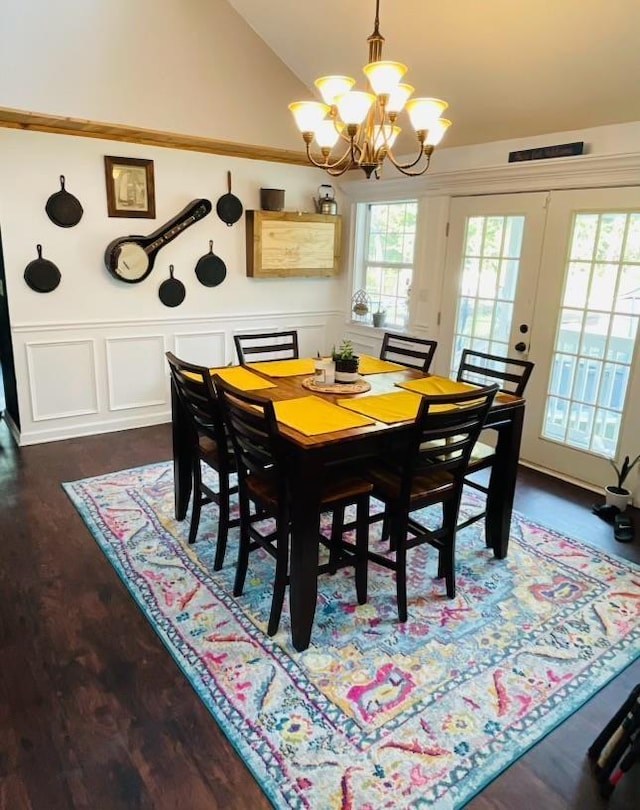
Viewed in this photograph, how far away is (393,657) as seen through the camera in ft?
7.19

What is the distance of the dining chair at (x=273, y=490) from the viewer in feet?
6.91

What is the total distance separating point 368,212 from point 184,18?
2220 millimetres

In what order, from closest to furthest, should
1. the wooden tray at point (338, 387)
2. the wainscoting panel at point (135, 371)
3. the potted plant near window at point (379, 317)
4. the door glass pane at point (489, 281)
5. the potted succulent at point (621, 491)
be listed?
1. the wooden tray at point (338, 387)
2. the potted succulent at point (621, 491)
3. the door glass pane at point (489, 281)
4. the wainscoting panel at point (135, 371)
5. the potted plant near window at point (379, 317)

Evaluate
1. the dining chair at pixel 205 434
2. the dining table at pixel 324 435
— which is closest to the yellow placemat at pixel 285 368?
the dining table at pixel 324 435

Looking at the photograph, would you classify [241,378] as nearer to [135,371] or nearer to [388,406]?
[388,406]

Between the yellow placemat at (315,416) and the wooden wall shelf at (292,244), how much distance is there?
2734mm

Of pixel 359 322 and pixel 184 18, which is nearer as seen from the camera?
pixel 184 18

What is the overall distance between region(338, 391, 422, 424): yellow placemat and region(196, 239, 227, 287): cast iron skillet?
2.61 m

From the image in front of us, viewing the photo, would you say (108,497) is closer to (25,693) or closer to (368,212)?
(25,693)

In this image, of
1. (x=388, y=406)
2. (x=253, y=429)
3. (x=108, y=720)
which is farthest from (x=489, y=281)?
(x=108, y=720)

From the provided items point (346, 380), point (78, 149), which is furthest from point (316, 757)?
point (78, 149)

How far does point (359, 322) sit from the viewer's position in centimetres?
554

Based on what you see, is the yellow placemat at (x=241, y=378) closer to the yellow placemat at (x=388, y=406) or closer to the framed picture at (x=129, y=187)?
the yellow placemat at (x=388, y=406)

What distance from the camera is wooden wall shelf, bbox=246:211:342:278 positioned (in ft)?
16.0
